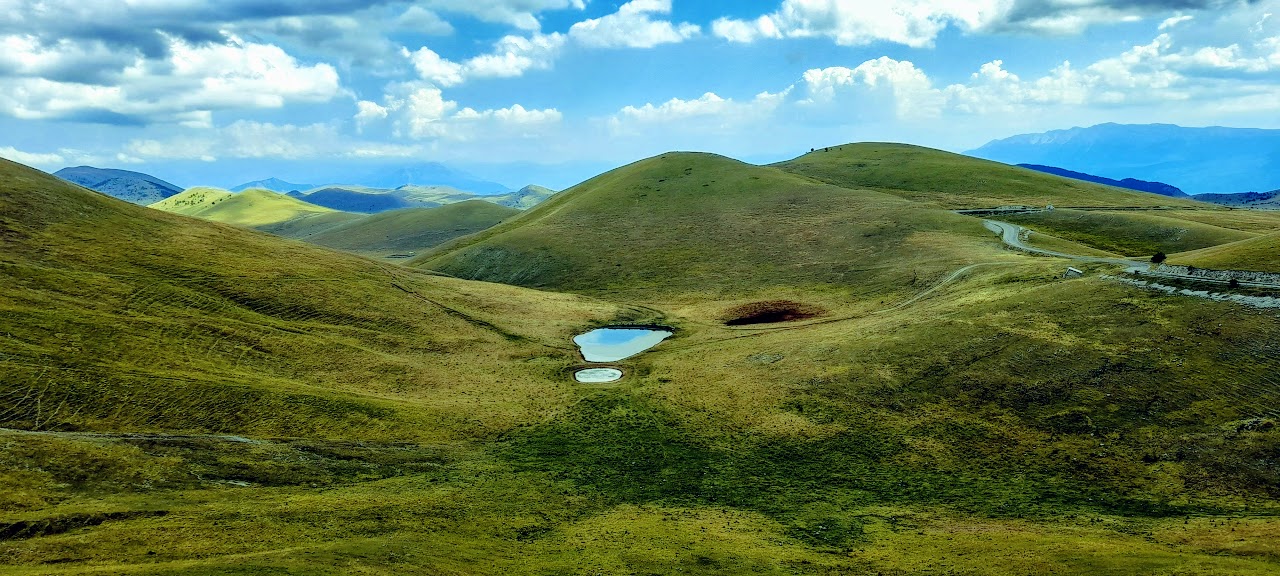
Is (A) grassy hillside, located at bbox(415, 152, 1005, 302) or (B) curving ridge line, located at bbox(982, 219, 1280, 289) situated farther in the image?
(A) grassy hillside, located at bbox(415, 152, 1005, 302)

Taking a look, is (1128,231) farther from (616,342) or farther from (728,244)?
(616,342)

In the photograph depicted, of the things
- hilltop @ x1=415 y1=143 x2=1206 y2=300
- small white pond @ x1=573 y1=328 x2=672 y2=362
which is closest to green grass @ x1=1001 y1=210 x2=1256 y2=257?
hilltop @ x1=415 y1=143 x2=1206 y2=300

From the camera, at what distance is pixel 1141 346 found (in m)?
55.6

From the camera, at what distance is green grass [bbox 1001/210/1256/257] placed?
4685 inches

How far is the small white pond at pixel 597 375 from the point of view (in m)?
72.1

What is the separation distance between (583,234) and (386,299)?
73270mm

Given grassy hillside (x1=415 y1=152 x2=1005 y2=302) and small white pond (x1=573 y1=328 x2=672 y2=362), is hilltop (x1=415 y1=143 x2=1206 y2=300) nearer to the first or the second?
grassy hillside (x1=415 y1=152 x2=1005 y2=302)

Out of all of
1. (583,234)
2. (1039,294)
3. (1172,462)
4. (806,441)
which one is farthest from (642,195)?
(1172,462)

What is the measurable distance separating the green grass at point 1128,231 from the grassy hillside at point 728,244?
18.6 m

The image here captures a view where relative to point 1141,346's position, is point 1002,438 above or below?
below

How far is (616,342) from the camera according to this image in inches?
3533

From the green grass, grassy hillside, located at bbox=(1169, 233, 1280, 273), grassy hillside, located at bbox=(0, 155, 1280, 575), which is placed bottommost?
grassy hillside, located at bbox=(0, 155, 1280, 575)

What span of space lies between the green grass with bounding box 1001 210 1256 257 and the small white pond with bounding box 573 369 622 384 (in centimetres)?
9427

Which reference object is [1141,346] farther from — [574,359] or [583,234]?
[583,234]
